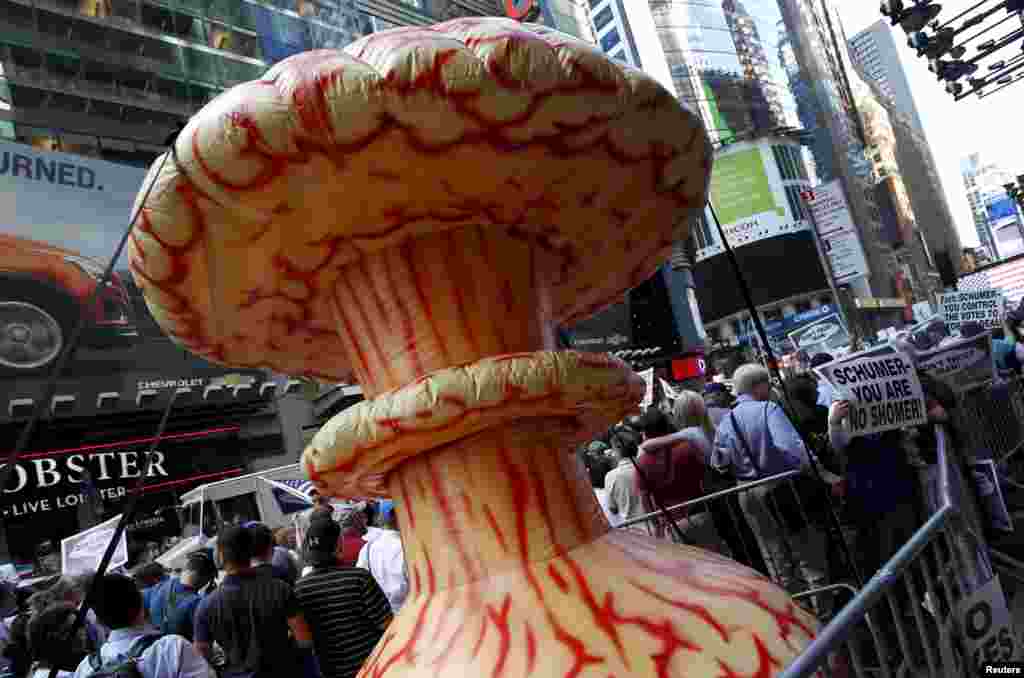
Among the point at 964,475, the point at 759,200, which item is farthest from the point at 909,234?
the point at 964,475

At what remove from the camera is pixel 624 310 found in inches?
1334

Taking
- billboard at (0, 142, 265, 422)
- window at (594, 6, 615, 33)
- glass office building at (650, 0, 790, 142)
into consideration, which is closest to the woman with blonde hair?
billboard at (0, 142, 265, 422)

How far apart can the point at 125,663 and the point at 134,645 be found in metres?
0.30

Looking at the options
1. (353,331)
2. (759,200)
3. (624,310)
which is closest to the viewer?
(353,331)

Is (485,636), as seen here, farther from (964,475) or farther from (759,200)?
(759,200)

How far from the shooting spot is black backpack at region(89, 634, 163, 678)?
2.43 meters

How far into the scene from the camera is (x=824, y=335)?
1630 centimetres

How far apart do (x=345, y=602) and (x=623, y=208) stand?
8.03 feet

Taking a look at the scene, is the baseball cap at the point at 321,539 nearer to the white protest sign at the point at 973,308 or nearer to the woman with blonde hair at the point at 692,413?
the woman with blonde hair at the point at 692,413

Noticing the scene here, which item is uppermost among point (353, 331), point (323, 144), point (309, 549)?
point (323, 144)

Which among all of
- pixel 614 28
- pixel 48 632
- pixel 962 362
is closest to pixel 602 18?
pixel 614 28

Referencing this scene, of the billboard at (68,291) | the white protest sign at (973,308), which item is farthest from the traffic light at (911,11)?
the billboard at (68,291)

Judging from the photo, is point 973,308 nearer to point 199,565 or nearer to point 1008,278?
point 1008,278

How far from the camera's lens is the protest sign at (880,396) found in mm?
3818
